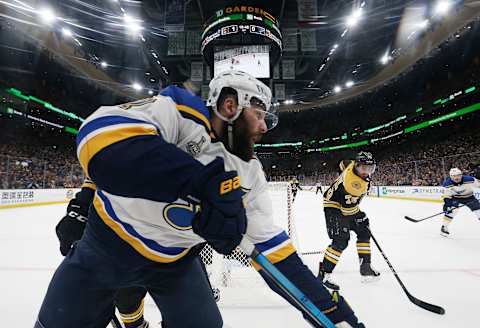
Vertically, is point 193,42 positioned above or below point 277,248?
above

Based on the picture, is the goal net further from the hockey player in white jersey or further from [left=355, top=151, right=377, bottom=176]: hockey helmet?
the hockey player in white jersey

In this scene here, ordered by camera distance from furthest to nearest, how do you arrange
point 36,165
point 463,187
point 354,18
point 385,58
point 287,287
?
point 385,58
point 36,165
point 354,18
point 463,187
point 287,287

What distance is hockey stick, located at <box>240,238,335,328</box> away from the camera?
3.13ft

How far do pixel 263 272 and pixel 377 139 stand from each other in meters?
25.7

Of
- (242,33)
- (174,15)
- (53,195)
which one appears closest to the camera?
(242,33)

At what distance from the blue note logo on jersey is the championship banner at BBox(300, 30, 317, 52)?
9.24 meters

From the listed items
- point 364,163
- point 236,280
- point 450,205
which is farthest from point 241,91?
point 450,205

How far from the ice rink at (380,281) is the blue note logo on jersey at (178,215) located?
148 cm

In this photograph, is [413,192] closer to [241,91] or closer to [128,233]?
[241,91]

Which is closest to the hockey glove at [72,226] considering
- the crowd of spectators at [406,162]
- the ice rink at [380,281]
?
the ice rink at [380,281]

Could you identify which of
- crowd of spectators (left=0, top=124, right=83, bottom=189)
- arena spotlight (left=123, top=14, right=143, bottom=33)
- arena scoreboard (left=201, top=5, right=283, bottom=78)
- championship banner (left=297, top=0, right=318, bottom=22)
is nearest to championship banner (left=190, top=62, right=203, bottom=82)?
arena scoreboard (left=201, top=5, right=283, bottom=78)

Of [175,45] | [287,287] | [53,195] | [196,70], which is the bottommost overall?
[53,195]

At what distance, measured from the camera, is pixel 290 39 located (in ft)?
31.0

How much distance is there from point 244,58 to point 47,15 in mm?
5315
